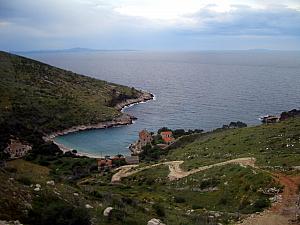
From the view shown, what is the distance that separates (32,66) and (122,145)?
315 ft

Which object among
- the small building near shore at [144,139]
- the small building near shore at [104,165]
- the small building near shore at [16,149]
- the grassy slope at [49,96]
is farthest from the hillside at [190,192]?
the grassy slope at [49,96]

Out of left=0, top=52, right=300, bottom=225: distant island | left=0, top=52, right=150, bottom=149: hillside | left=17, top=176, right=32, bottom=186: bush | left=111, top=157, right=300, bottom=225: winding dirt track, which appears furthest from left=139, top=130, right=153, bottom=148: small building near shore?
left=17, top=176, right=32, bottom=186: bush

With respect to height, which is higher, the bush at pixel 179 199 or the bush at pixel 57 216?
the bush at pixel 57 216

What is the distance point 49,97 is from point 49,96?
73.1 inches

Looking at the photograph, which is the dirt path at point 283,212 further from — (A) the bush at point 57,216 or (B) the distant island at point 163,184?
(A) the bush at point 57,216

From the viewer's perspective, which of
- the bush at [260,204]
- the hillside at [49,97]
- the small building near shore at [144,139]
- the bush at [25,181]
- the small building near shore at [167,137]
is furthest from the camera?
the hillside at [49,97]

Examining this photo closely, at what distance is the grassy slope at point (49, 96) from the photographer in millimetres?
127250

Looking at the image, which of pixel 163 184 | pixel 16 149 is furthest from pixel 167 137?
pixel 163 184

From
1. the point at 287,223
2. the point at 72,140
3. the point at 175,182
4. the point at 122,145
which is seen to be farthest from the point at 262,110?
the point at 287,223

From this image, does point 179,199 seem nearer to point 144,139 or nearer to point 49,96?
point 144,139

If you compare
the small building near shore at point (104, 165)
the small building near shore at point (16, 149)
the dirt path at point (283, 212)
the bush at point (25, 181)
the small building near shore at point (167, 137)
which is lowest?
the small building near shore at point (16, 149)

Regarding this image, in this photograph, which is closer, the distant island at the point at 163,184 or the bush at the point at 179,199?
the distant island at the point at 163,184

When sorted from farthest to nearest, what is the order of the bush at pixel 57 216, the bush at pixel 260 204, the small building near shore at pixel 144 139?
the small building near shore at pixel 144 139 < the bush at pixel 260 204 < the bush at pixel 57 216

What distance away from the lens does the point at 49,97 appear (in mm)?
149000
